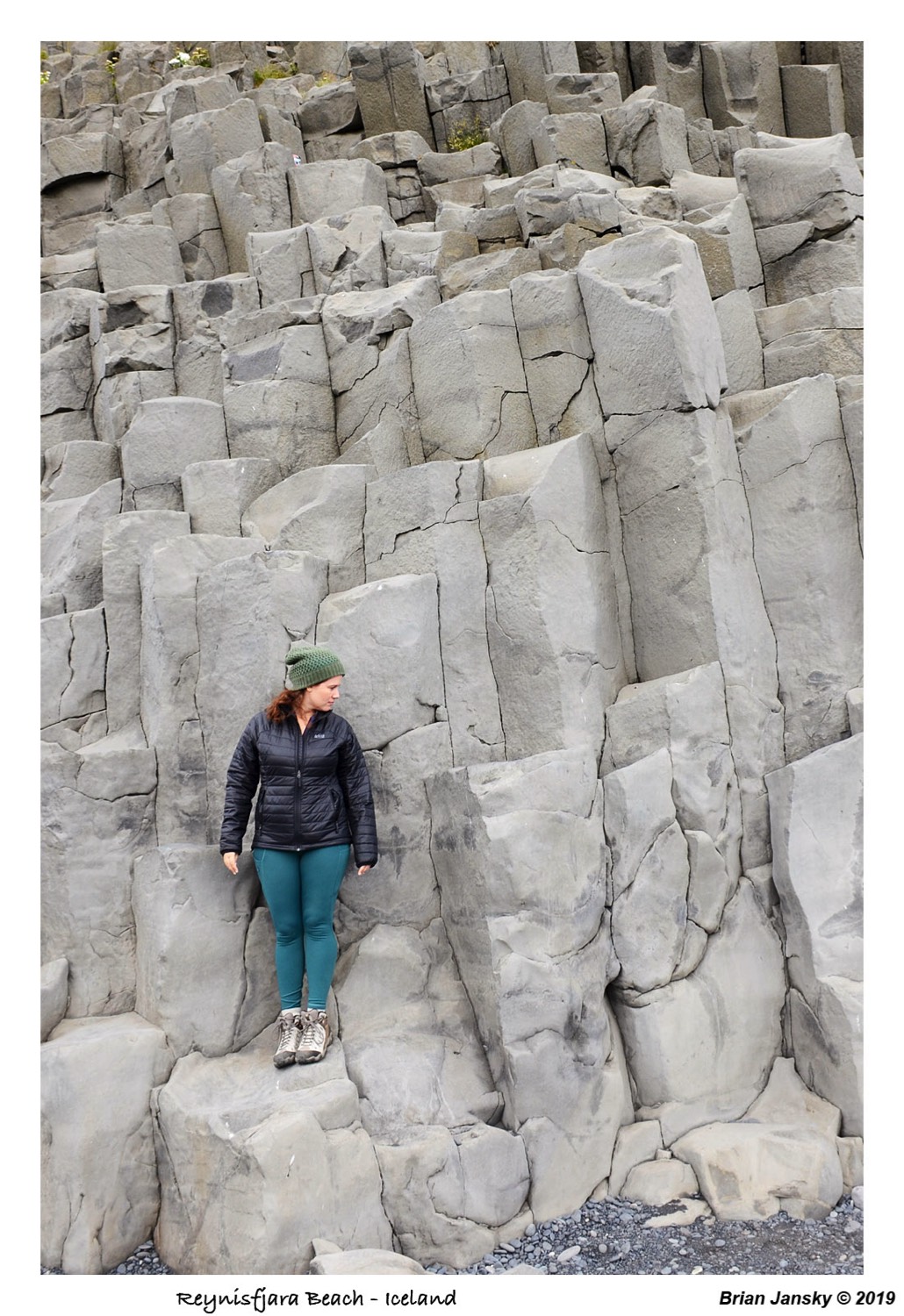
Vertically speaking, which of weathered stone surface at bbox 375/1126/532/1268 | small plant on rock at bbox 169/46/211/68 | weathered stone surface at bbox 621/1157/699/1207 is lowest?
weathered stone surface at bbox 621/1157/699/1207

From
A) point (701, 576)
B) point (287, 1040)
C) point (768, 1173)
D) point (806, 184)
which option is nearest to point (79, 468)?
point (287, 1040)

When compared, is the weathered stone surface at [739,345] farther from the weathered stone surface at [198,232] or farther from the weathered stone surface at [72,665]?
the weathered stone surface at [198,232]

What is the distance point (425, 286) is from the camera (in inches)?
326

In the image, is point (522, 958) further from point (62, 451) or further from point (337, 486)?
point (62, 451)

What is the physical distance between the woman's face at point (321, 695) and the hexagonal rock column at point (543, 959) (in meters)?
0.91

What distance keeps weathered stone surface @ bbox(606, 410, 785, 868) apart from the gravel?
2.11 metres

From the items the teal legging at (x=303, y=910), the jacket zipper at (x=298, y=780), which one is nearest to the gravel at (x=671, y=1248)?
the teal legging at (x=303, y=910)

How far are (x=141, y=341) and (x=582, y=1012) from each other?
691 centimetres

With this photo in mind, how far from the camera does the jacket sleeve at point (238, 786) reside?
591 centimetres

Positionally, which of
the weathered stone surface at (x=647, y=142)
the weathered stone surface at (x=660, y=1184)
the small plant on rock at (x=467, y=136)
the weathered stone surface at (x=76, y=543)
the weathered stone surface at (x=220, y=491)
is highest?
the small plant on rock at (x=467, y=136)

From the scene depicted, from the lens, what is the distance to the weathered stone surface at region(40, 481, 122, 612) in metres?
7.49

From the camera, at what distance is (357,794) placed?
5.95m

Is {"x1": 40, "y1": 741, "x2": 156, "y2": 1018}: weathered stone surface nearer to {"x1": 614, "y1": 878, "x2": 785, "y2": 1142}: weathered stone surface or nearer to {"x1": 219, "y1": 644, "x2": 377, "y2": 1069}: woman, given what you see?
{"x1": 219, "y1": 644, "x2": 377, "y2": 1069}: woman

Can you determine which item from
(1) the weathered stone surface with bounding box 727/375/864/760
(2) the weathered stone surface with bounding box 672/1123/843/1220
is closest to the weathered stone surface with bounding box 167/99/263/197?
(1) the weathered stone surface with bounding box 727/375/864/760
